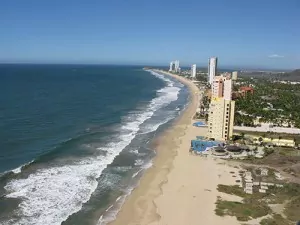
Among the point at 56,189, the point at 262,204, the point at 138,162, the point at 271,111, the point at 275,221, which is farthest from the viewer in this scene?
the point at 271,111

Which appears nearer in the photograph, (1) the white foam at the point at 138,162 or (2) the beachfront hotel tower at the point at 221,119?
(1) the white foam at the point at 138,162

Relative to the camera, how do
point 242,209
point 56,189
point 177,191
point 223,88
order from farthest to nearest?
point 223,88
point 177,191
point 56,189
point 242,209

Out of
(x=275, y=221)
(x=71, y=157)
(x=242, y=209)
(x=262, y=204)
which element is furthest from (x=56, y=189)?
(x=275, y=221)

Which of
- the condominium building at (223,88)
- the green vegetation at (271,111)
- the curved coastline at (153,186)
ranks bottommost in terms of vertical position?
the curved coastline at (153,186)

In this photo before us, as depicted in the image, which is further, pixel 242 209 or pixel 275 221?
pixel 242 209

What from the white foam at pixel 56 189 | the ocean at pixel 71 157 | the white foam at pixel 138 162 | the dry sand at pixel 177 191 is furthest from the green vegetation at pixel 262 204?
the white foam at pixel 56 189

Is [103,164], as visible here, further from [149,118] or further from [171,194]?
[149,118]

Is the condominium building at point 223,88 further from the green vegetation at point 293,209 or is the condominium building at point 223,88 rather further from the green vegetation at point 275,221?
the green vegetation at point 275,221

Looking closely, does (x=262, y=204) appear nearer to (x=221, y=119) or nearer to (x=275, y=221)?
(x=275, y=221)
